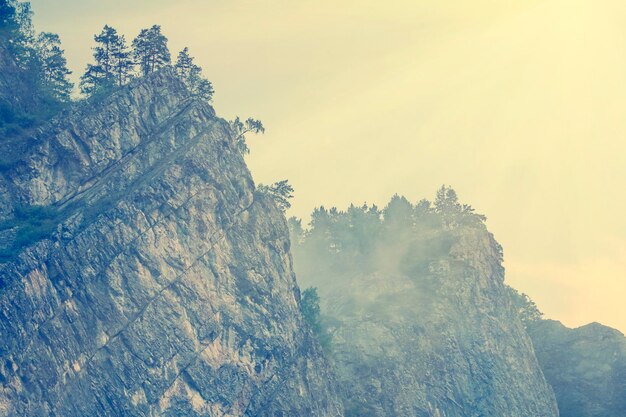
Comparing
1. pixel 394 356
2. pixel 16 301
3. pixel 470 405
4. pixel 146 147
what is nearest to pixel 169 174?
pixel 146 147

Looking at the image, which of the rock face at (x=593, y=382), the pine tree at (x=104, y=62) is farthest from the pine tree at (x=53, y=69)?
the rock face at (x=593, y=382)

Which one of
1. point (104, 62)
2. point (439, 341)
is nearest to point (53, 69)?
point (104, 62)

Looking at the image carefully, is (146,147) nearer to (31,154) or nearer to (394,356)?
(31,154)

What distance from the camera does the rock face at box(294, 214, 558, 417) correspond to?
175m

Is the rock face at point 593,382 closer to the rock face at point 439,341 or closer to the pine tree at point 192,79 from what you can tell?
the rock face at point 439,341

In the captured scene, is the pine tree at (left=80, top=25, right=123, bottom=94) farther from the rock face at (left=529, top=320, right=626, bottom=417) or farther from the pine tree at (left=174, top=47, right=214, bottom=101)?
the rock face at (left=529, top=320, right=626, bottom=417)

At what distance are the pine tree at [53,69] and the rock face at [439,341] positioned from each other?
5727 cm

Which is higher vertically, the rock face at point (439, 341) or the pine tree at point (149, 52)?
the pine tree at point (149, 52)

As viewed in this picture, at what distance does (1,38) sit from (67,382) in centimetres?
6946

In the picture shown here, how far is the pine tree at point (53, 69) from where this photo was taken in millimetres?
187250

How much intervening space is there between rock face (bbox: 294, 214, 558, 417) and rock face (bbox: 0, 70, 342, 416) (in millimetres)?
12944

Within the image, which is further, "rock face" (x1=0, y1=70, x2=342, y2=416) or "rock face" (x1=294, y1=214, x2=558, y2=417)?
"rock face" (x1=294, y1=214, x2=558, y2=417)

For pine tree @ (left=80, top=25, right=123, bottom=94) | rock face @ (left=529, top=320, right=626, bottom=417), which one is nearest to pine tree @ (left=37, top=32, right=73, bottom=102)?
pine tree @ (left=80, top=25, right=123, bottom=94)

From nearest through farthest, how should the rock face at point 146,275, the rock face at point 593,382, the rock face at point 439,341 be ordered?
the rock face at point 146,275 < the rock face at point 439,341 < the rock face at point 593,382
